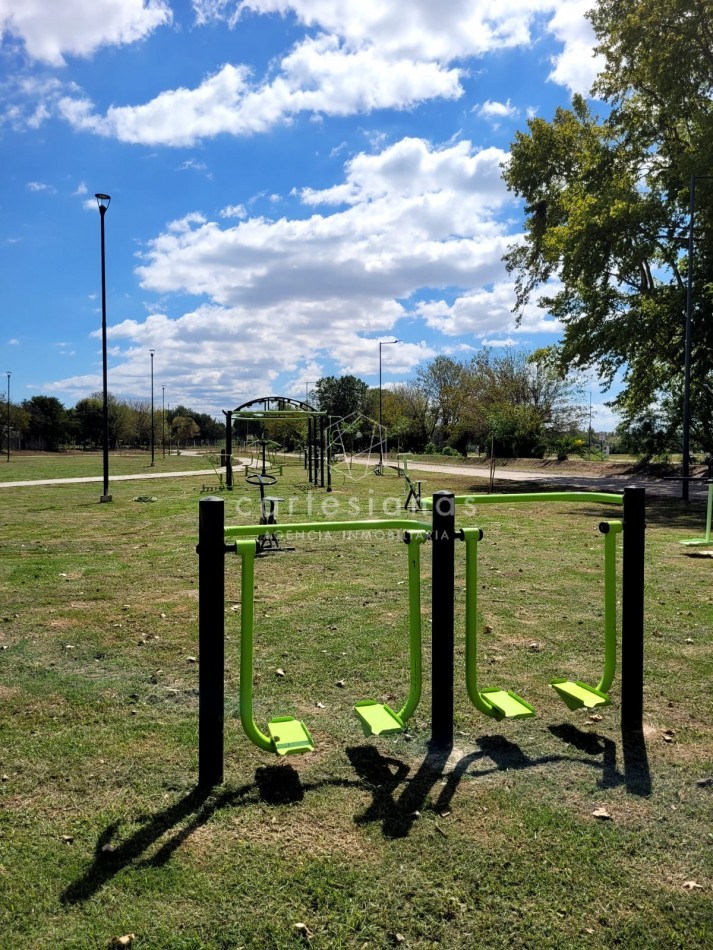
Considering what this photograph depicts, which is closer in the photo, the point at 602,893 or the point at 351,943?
the point at 351,943

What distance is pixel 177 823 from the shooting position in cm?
277

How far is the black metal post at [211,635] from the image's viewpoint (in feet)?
9.83

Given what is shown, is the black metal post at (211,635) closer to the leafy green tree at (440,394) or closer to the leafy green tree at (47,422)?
the leafy green tree at (440,394)

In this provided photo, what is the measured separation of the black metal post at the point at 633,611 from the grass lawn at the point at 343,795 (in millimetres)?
151

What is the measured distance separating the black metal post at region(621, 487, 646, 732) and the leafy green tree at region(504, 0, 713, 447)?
56.9ft

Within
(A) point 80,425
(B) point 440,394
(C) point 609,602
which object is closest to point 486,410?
(B) point 440,394

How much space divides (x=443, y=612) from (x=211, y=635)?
1.16m

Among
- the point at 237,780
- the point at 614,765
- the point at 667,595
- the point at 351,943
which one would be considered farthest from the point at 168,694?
the point at 667,595

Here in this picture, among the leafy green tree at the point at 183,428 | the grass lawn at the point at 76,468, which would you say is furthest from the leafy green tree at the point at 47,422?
the grass lawn at the point at 76,468

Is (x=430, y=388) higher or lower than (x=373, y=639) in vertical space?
higher

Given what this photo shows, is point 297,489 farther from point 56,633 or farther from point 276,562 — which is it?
point 56,633

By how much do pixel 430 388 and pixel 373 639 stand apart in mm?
54890

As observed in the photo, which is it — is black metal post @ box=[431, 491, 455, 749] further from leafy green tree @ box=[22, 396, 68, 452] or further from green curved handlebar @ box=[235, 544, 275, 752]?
leafy green tree @ box=[22, 396, 68, 452]

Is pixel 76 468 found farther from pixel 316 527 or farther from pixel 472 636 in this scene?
pixel 472 636
